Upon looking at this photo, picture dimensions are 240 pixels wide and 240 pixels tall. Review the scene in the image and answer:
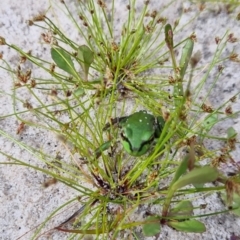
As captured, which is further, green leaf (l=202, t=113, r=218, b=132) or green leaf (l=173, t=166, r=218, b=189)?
green leaf (l=202, t=113, r=218, b=132)

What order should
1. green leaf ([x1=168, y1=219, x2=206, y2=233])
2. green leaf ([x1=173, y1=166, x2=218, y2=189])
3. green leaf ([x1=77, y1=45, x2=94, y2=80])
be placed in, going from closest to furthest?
green leaf ([x1=173, y1=166, x2=218, y2=189])
green leaf ([x1=168, y1=219, x2=206, y2=233])
green leaf ([x1=77, y1=45, x2=94, y2=80])

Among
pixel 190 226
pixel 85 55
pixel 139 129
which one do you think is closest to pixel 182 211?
pixel 190 226

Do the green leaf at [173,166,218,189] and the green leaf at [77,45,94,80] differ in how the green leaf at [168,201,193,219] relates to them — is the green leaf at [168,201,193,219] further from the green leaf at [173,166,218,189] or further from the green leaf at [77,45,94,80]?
the green leaf at [77,45,94,80]

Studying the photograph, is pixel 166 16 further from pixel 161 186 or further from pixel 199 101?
pixel 161 186

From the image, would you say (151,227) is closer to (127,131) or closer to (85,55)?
(127,131)

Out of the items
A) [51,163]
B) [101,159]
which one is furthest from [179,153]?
[51,163]

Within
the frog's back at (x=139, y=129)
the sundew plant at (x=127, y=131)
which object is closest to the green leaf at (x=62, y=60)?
the sundew plant at (x=127, y=131)

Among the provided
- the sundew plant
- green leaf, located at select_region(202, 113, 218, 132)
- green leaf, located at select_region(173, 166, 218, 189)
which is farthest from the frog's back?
green leaf, located at select_region(173, 166, 218, 189)

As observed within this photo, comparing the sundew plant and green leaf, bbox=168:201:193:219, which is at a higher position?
the sundew plant
